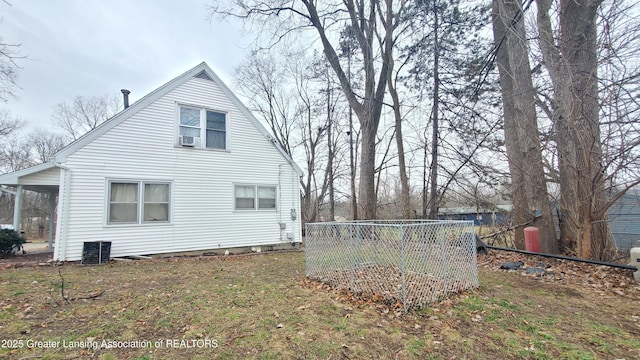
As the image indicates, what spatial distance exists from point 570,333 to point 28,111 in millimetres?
32763

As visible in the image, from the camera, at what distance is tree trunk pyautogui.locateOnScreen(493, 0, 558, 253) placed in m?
7.08

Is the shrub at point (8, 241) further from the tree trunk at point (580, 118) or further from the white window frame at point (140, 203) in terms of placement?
the tree trunk at point (580, 118)

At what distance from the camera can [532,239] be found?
7020 mm

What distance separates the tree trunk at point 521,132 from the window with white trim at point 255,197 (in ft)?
25.6

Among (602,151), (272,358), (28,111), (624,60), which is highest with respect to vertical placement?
(28,111)

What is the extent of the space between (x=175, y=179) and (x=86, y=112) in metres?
25.6

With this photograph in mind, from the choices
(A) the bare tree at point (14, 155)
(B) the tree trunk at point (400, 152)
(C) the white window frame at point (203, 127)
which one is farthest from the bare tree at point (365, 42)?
(A) the bare tree at point (14, 155)

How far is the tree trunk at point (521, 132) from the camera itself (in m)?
7.08

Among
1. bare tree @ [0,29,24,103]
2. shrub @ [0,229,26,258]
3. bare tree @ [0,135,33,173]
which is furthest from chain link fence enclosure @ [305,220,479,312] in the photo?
bare tree @ [0,135,33,173]

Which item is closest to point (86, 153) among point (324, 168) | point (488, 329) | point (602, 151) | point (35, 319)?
point (35, 319)

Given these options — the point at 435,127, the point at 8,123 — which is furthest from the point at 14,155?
the point at 435,127

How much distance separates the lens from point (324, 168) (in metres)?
20.8

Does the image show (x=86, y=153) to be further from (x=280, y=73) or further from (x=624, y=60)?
(x=280, y=73)

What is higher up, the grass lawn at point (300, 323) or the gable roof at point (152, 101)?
the gable roof at point (152, 101)
